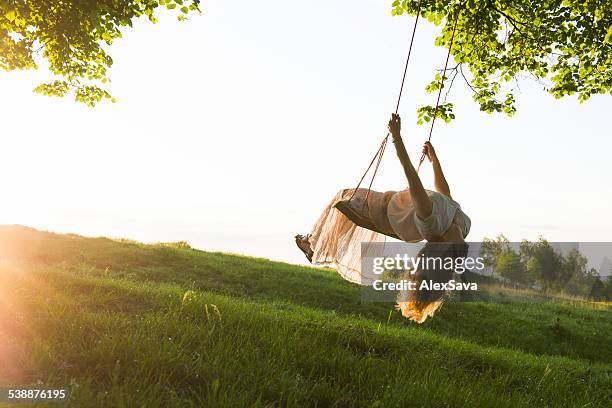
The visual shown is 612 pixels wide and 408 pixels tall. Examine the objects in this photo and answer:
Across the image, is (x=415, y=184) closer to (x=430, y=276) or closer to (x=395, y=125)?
(x=395, y=125)

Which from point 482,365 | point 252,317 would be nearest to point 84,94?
point 252,317

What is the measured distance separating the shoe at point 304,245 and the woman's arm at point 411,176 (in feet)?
7.15

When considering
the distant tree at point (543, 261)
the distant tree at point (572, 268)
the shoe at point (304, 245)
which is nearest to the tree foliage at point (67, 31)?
the shoe at point (304, 245)

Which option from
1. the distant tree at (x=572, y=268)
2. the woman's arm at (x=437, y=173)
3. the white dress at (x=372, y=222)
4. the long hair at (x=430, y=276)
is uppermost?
the distant tree at (x=572, y=268)

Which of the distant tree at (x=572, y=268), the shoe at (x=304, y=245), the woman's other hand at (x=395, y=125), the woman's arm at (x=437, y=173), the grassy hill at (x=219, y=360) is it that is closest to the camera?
the grassy hill at (x=219, y=360)

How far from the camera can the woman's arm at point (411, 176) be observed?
17.8 feet

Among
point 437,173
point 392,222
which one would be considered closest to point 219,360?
point 392,222

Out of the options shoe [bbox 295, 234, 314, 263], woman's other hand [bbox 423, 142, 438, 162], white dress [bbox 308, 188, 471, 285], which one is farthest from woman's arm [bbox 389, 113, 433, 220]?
shoe [bbox 295, 234, 314, 263]

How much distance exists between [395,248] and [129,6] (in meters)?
6.94

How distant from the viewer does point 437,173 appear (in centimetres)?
706

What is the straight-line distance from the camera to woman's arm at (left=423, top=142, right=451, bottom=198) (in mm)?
6992

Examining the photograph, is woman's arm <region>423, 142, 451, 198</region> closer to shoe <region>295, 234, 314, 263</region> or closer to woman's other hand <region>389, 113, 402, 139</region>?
woman's other hand <region>389, 113, 402, 139</region>

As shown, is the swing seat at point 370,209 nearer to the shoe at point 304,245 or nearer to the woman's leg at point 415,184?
the woman's leg at point 415,184

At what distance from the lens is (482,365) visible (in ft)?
23.7
